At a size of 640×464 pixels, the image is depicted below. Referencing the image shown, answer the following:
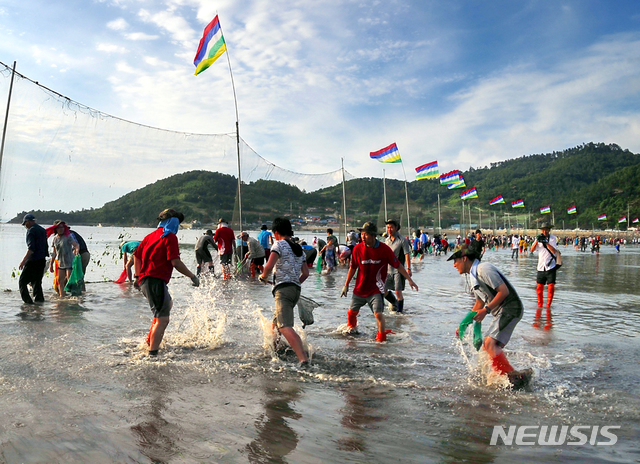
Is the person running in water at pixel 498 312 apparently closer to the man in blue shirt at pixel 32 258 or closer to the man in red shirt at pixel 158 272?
the man in red shirt at pixel 158 272

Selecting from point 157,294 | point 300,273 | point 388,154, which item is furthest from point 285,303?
point 388,154

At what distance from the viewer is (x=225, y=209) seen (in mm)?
16703

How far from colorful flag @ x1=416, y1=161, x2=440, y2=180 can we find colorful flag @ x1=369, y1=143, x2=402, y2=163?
8.58m

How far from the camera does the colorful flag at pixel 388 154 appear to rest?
30.6 metres

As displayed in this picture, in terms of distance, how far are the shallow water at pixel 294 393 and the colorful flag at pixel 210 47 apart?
721 cm

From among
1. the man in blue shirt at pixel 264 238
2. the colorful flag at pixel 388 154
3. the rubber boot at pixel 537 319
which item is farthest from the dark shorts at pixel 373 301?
the colorful flag at pixel 388 154

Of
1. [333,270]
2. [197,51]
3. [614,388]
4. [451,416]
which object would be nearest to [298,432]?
[451,416]

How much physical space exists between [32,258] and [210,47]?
7.00 metres

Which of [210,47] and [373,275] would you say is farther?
[210,47]

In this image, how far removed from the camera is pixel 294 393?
186 inches

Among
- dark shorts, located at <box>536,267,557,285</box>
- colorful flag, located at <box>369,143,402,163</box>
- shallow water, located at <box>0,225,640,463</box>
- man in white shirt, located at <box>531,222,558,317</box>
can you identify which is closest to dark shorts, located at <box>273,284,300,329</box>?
shallow water, located at <box>0,225,640,463</box>

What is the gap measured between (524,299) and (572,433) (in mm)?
8548

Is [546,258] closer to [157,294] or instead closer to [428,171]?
[157,294]

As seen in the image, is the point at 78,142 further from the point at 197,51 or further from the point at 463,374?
the point at 463,374
